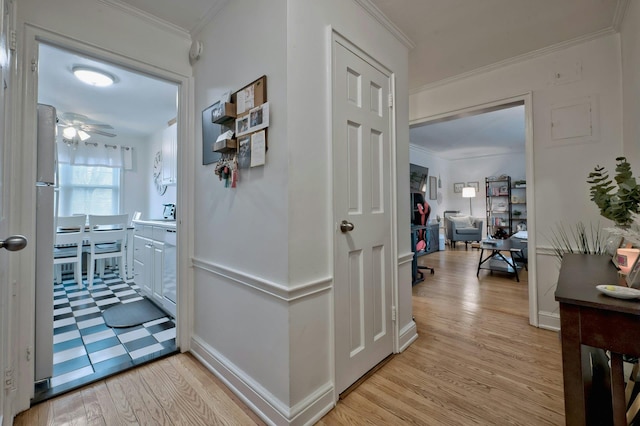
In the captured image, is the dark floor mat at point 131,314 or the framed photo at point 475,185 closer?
the dark floor mat at point 131,314

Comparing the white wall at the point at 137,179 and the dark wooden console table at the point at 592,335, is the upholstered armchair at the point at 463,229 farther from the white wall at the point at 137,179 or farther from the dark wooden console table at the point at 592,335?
the white wall at the point at 137,179

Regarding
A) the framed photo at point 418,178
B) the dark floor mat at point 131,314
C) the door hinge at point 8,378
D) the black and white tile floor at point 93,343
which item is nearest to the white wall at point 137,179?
the black and white tile floor at point 93,343

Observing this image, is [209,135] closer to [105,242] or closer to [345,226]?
[345,226]

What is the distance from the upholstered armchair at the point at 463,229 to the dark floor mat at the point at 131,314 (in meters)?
6.26

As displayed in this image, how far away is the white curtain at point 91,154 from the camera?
4.25 metres

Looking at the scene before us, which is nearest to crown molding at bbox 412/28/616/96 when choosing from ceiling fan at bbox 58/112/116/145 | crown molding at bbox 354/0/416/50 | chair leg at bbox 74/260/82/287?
crown molding at bbox 354/0/416/50

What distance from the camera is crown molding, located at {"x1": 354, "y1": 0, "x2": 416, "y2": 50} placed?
172cm

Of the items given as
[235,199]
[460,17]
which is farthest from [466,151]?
[235,199]

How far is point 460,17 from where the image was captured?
1925 mm

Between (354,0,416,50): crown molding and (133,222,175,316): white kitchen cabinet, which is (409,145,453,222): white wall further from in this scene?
(133,222,175,316): white kitchen cabinet

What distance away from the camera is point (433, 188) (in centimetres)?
717

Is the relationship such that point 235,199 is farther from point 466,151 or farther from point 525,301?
point 466,151

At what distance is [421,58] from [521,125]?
3.59 meters

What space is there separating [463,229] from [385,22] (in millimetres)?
5833
